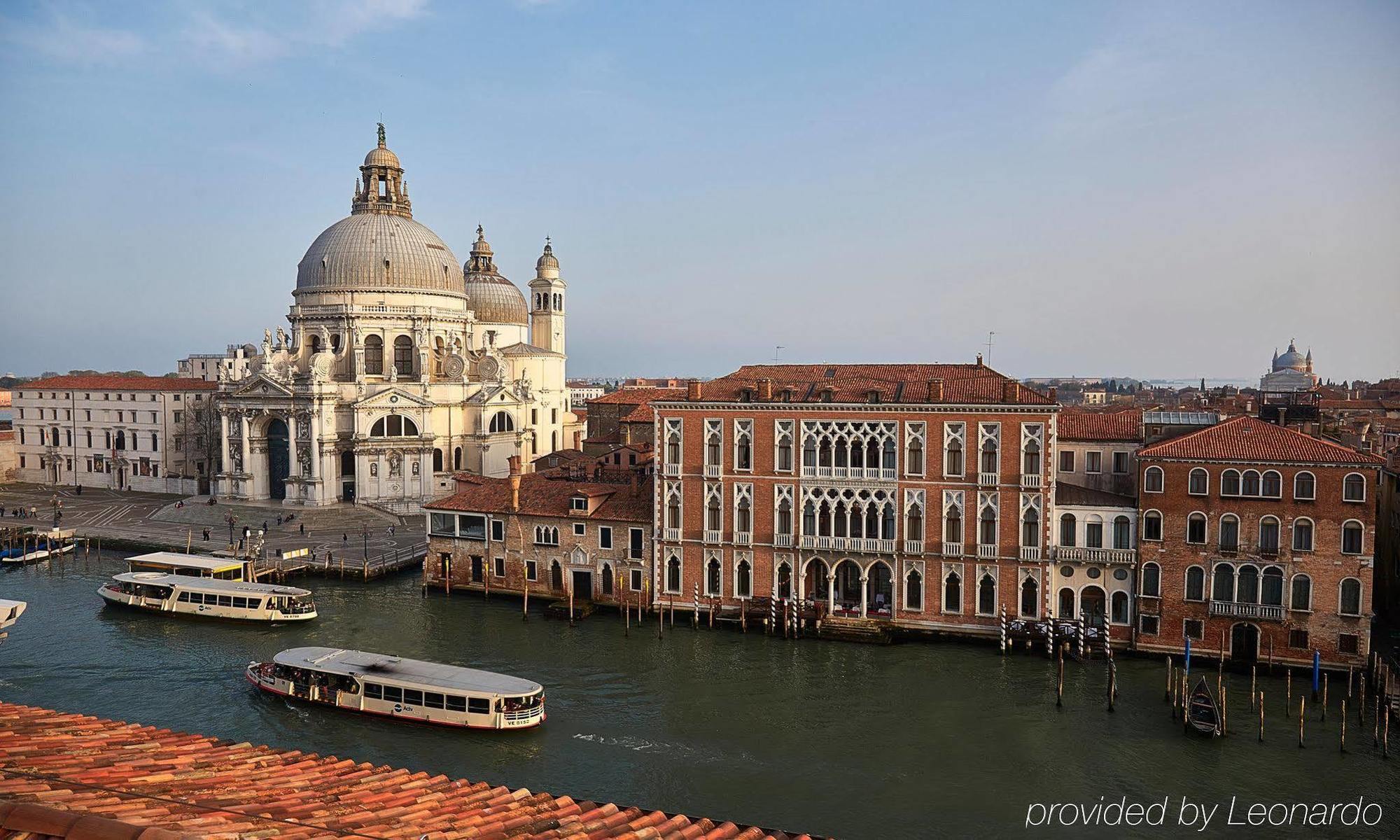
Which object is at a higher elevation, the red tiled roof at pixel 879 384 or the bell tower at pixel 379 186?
the bell tower at pixel 379 186

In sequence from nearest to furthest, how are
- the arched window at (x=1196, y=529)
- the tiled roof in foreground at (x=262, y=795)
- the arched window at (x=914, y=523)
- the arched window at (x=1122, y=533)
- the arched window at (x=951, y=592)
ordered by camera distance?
the tiled roof in foreground at (x=262, y=795) → the arched window at (x=1196, y=529) → the arched window at (x=1122, y=533) → the arched window at (x=951, y=592) → the arched window at (x=914, y=523)

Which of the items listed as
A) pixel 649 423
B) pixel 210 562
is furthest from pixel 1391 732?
pixel 210 562

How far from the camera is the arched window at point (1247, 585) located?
91.7ft

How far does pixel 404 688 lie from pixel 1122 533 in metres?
21.4

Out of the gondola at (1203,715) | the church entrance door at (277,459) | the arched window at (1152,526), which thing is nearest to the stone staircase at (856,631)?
the arched window at (1152,526)

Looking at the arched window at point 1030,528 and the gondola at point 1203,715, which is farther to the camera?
the arched window at point 1030,528

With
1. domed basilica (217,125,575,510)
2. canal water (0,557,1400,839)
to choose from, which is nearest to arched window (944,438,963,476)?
canal water (0,557,1400,839)

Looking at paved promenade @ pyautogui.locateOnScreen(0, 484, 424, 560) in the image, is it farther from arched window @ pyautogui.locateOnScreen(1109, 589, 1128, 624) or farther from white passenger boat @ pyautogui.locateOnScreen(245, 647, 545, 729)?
arched window @ pyautogui.locateOnScreen(1109, 589, 1128, 624)

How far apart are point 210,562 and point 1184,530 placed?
3709 cm

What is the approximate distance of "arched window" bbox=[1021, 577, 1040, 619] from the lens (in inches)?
1198

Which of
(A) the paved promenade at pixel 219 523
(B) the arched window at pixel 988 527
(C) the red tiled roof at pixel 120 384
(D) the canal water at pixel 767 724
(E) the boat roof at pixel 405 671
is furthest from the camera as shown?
(C) the red tiled roof at pixel 120 384

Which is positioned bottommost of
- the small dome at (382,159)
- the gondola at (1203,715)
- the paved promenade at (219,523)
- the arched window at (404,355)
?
the gondola at (1203,715)

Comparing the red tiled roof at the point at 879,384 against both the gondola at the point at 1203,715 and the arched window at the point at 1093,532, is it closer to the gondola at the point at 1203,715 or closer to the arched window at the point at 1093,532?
the arched window at the point at 1093,532

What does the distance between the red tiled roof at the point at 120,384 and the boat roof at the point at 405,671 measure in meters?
46.3
